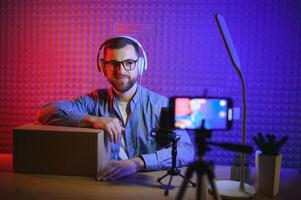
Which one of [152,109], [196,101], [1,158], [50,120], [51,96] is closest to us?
[196,101]

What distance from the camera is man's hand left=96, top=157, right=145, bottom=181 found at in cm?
195

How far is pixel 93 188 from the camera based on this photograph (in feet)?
6.02

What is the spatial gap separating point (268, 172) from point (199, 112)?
0.56 m

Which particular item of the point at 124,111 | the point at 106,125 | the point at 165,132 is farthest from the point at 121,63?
the point at 165,132

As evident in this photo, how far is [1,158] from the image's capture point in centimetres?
241

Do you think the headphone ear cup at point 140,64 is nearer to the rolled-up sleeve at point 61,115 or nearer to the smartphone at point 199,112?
the rolled-up sleeve at point 61,115

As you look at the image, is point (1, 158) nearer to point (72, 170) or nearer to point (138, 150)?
point (72, 170)

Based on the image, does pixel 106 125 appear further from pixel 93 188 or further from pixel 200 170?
pixel 200 170

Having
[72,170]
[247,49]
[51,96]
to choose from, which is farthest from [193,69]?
[72,170]

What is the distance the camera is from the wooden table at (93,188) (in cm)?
174

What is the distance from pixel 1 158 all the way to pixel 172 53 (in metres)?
1.46

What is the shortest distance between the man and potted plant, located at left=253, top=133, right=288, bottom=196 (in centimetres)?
51

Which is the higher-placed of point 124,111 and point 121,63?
point 121,63

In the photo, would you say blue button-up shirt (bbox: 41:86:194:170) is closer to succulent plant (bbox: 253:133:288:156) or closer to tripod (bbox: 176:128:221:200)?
succulent plant (bbox: 253:133:288:156)
